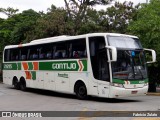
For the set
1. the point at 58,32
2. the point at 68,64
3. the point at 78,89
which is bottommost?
the point at 78,89

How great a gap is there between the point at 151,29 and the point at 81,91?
7846 mm

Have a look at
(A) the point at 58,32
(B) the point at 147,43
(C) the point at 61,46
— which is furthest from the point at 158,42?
(A) the point at 58,32

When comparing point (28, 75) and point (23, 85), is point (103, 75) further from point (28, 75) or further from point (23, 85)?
point (23, 85)

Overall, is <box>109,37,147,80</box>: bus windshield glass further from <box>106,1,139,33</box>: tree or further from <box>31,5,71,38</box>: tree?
<box>106,1,139,33</box>: tree

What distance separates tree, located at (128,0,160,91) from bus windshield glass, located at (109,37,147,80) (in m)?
6.31

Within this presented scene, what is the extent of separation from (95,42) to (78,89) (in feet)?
9.69

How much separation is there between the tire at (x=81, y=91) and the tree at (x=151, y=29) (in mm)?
7334

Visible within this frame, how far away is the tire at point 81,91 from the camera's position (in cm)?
1842

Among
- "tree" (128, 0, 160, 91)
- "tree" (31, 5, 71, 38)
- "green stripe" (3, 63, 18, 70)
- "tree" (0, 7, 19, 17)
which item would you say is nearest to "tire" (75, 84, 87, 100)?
"tree" (128, 0, 160, 91)

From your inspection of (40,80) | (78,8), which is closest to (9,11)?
(78,8)

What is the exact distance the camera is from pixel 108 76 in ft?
54.6

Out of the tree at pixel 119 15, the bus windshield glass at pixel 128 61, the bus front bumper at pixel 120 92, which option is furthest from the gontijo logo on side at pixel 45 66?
the tree at pixel 119 15

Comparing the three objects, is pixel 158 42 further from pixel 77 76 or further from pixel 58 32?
pixel 58 32

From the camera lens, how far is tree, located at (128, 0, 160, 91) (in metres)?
23.7
